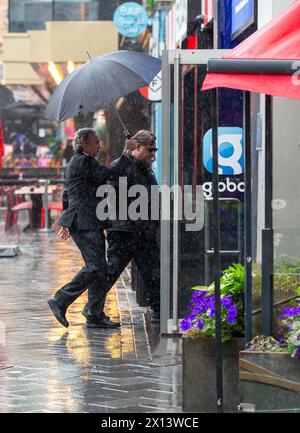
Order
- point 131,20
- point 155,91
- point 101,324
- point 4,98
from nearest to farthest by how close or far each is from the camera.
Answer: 1. point 101,324
2. point 155,91
3. point 4,98
4. point 131,20

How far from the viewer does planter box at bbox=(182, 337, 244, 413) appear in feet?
21.6

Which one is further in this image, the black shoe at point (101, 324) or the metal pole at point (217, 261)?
the black shoe at point (101, 324)

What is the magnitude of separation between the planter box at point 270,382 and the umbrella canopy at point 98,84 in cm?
447

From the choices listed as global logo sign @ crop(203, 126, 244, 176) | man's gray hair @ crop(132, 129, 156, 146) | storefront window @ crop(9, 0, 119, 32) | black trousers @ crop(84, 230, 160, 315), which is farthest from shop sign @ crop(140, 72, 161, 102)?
storefront window @ crop(9, 0, 119, 32)

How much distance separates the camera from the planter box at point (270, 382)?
19.4 ft

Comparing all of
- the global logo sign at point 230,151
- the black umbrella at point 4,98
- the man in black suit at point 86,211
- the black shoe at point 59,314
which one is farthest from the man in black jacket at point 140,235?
the black umbrella at point 4,98

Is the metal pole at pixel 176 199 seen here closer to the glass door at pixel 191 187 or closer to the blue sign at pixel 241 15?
the glass door at pixel 191 187

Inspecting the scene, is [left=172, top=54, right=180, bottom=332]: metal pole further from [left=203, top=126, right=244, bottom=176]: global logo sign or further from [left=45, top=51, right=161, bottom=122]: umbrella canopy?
[left=45, top=51, right=161, bottom=122]: umbrella canopy

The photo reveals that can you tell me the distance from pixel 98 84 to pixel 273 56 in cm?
465

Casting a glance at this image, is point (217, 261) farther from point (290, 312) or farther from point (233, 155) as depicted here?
point (233, 155)

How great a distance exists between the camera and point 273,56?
5660 mm

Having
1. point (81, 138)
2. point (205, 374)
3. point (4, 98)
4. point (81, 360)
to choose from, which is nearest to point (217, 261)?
point (205, 374)

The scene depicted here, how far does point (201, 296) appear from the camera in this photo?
6.94 metres

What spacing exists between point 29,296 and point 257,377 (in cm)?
717
